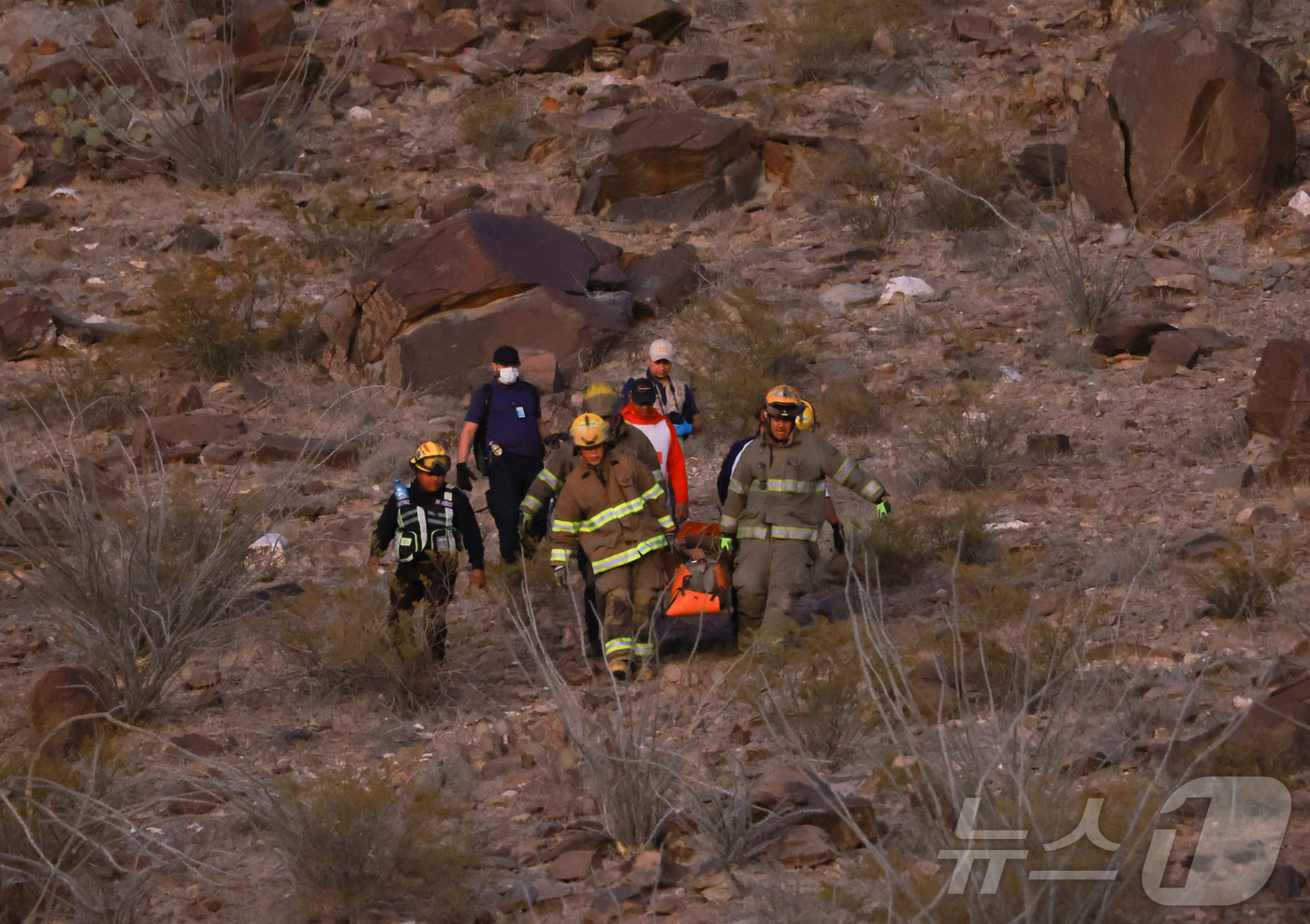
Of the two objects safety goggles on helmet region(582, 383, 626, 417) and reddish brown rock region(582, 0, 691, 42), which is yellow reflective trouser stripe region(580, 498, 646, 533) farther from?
reddish brown rock region(582, 0, 691, 42)

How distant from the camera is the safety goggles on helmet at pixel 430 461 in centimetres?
730

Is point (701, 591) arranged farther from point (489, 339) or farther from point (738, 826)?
point (489, 339)

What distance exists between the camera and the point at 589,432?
7.22 metres

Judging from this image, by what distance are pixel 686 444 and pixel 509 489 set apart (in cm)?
336

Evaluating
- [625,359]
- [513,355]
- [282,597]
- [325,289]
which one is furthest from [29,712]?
[325,289]

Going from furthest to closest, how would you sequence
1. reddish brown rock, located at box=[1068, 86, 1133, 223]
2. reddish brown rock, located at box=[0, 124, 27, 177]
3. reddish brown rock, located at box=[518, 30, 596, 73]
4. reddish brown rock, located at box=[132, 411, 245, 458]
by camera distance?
reddish brown rock, located at box=[518, 30, 596, 73] < reddish brown rock, located at box=[0, 124, 27, 177] < reddish brown rock, located at box=[1068, 86, 1133, 223] < reddish brown rock, located at box=[132, 411, 245, 458]

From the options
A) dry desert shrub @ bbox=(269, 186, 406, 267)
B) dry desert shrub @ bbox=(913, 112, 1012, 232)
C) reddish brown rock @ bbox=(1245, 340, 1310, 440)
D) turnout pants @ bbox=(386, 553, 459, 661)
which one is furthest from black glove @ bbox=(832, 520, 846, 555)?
dry desert shrub @ bbox=(269, 186, 406, 267)

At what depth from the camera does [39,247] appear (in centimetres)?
1631

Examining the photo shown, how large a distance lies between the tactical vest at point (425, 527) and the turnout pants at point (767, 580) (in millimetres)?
1633

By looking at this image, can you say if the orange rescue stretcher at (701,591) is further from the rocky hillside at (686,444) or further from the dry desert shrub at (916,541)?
the dry desert shrub at (916,541)

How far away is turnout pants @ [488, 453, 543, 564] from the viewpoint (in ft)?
28.1

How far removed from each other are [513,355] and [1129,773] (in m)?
4.71

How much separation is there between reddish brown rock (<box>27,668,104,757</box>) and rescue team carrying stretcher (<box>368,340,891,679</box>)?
1.60 m

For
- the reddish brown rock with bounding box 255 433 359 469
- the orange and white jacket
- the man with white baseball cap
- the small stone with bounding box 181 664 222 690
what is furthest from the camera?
the reddish brown rock with bounding box 255 433 359 469
